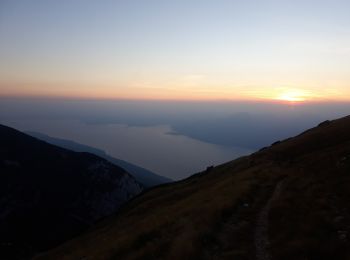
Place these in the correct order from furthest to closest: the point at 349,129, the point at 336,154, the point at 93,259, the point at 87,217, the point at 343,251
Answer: the point at 87,217 → the point at 349,129 → the point at 336,154 → the point at 93,259 → the point at 343,251

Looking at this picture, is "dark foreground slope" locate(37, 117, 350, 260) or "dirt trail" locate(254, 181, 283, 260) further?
"dark foreground slope" locate(37, 117, 350, 260)

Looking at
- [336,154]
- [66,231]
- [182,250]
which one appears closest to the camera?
[182,250]

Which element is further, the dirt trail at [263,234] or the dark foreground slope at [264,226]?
the dark foreground slope at [264,226]

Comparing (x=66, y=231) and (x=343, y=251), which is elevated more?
(x=343, y=251)

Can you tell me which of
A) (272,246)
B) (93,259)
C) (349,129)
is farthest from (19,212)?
(272,246)

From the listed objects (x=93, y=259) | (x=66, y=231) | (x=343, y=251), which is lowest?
(x=66, y=231)

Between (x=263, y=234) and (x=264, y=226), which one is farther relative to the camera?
(x=264, y=226)

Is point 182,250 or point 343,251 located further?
point 182,250

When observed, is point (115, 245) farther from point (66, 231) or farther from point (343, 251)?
point (66, 231)
